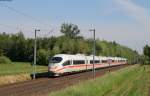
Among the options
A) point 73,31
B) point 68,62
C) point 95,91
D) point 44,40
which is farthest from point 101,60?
point 73,31

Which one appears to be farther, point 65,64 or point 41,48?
point 41,48

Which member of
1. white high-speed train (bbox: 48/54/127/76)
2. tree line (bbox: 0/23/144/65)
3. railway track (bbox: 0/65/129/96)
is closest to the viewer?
railway track (bbox: 0/65/129/96)

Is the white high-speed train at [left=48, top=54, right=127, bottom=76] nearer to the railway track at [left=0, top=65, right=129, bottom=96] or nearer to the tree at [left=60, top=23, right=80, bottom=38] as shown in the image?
the railway track at [left=0, top=65, right=129, bottom=96]

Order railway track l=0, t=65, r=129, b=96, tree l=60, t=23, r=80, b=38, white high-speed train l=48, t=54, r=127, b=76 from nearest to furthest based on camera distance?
railway track l=0, t=65, r=129, b=96 → white high-speed train l=48, t=54, r=127, b=76 → tree l=60, t=23, r=80, b=38

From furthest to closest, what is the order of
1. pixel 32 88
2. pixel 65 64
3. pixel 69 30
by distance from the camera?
pixel 69 30
pixel 65 64
pixel 32 88

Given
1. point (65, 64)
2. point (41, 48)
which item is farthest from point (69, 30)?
point (65, 64)

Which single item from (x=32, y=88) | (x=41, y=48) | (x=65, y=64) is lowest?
(x=32, y=88)

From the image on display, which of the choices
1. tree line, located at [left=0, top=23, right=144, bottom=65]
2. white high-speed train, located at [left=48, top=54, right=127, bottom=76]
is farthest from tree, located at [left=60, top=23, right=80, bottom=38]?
white high-speed train, located at [left=48, top=54, right=127, bottom=76]

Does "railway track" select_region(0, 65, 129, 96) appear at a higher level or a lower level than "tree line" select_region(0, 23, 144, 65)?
lower

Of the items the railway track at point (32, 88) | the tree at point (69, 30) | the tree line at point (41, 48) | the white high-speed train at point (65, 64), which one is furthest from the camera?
the tree at point (69, 30)

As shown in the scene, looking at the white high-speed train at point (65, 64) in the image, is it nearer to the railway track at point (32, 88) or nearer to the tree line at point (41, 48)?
the railway track at point (32, 88)

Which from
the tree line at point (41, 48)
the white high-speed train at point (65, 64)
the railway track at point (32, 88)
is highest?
the tree line at point (41, 48)

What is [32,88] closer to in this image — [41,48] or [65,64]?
[65,64]

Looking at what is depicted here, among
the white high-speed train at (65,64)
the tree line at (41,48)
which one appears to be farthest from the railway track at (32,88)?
the tree line at (41,48)
